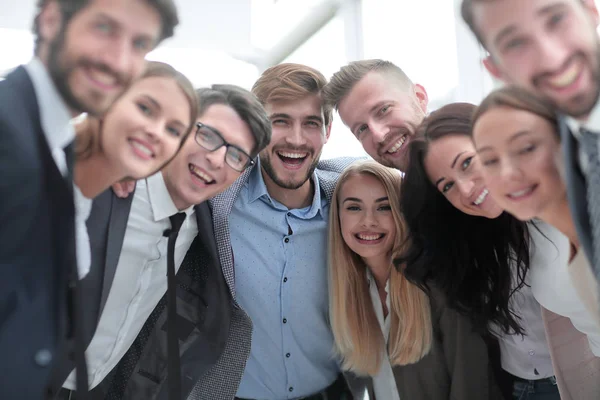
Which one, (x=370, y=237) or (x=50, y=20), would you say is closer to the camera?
(x=50, y=20)

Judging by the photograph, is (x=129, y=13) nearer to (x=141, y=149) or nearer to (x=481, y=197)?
(x=141, y=149)

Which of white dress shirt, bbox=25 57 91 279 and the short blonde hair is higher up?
white dress shirt, bbox=25 57 91 279

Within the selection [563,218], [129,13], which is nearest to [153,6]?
[129,13]

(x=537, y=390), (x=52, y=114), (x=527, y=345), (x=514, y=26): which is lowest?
(x=537, y=390)

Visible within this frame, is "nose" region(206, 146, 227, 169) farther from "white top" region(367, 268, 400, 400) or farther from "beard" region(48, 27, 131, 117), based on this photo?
"white top" region(367, 268, 400, 400)

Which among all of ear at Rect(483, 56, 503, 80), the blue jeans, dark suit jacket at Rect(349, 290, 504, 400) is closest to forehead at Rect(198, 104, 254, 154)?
ear at Rect(483, 56, 503, 80)

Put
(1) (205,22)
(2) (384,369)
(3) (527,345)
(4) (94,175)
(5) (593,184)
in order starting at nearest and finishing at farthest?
1. (5) (593,184)
2. (4) (94,175)
3. (1) (205,22)
4. (3) (527,345)
5. (2) (384,369)

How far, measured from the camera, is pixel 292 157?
5.04ft

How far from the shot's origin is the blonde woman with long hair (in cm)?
142

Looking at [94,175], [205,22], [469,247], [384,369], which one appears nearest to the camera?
[94,175]

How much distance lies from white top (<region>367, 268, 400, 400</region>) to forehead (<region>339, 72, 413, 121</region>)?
1.65 feet

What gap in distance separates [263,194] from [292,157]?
151mm

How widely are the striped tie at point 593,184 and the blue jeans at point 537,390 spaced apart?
0.75 metres

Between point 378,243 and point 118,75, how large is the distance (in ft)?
3.07
